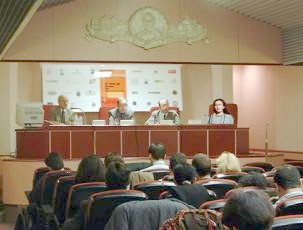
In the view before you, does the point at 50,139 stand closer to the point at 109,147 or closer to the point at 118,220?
the point at 109,147

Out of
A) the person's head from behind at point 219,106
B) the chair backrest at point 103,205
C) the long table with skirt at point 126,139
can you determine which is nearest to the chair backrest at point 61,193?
the chair backrest at point 103,205

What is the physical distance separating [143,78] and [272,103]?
308 centimetres

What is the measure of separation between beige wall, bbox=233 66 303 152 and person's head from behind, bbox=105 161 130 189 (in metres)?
9.02

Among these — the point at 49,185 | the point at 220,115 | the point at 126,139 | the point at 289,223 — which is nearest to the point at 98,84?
the point at 126,139

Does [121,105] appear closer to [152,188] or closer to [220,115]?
[220,115]

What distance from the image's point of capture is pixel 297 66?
1241 cm

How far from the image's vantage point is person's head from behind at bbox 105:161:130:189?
4.02 metres

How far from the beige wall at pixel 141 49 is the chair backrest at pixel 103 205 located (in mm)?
7615

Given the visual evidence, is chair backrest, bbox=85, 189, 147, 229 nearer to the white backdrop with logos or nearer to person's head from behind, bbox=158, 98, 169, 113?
person's head from behind, bbox=158, 98, 169, 113

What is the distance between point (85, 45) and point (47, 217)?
6.30 meters

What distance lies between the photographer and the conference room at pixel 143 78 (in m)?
9.45

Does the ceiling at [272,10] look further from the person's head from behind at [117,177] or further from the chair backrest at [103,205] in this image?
the chair backrest at [103,205]

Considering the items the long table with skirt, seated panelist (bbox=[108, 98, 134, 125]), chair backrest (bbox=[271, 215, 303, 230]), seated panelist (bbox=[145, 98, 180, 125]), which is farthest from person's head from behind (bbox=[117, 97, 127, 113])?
chair backrest (bbox=[271, 215, 303, 230])

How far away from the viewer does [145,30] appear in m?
11.4
